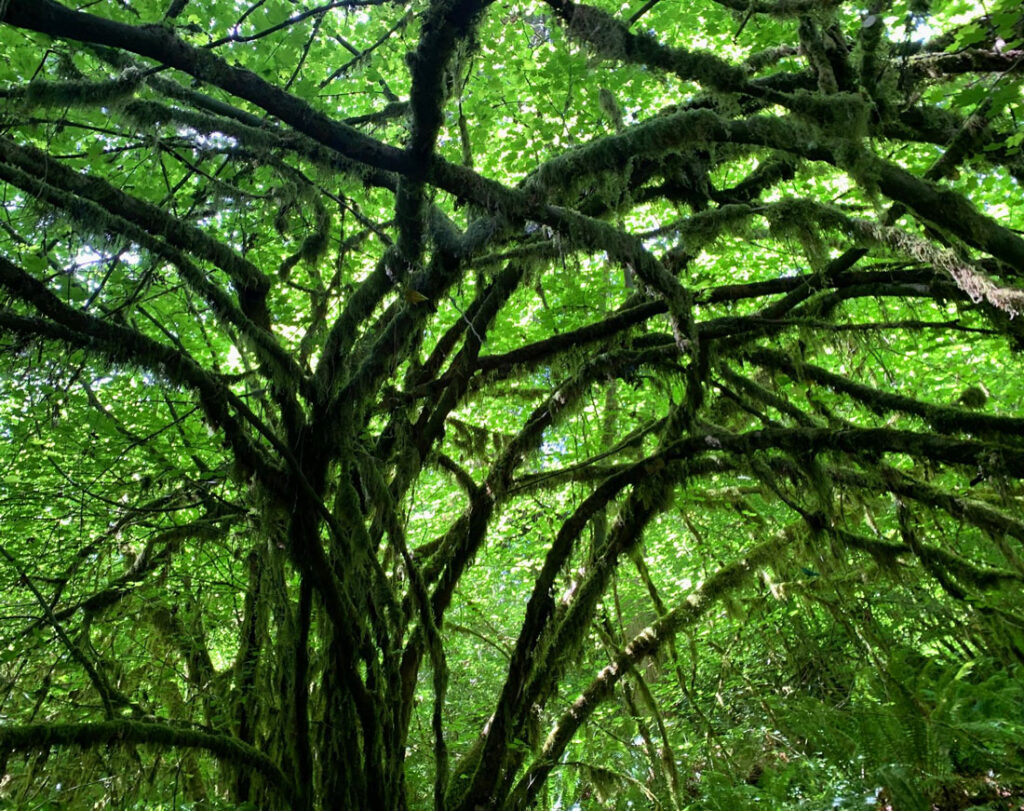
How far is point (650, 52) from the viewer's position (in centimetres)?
254

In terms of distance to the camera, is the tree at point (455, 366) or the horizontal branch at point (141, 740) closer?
the horizontal branch at point (141, 740)

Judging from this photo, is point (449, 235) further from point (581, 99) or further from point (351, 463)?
point (581, 99)

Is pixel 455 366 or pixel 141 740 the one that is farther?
pixel 455 366

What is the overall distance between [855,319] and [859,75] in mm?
3020

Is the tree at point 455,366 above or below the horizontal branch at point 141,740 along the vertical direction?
above

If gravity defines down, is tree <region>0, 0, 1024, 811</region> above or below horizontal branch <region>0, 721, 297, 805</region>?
above

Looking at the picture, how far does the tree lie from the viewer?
257cm

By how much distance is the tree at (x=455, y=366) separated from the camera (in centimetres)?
257

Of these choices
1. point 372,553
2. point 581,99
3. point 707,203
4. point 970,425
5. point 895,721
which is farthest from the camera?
point 581,99

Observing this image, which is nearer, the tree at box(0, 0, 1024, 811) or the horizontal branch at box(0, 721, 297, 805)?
the horizontal branch at box(0, 721, 297, 805)

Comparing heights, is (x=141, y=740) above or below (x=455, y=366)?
below

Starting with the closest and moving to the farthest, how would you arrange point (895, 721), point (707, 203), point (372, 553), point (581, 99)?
1. point (372, 553)
2. point (895, 721)
3. point (707, 203)
4. point (581, 99)

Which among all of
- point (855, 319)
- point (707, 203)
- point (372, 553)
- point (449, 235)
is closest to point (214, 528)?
point (372, 553)

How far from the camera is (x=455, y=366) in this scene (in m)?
4.25
